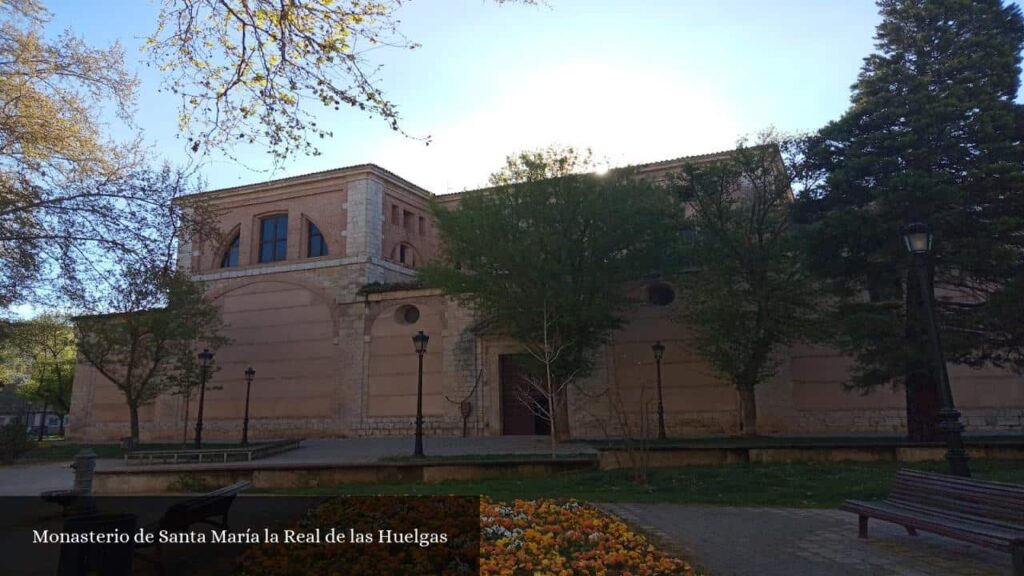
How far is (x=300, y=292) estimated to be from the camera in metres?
27.1

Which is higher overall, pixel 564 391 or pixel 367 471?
pixel 564 391

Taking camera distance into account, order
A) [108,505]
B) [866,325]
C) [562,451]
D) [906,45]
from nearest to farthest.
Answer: [108,505], [866,325], [906,45], [562,451]

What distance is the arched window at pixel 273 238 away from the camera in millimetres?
28688

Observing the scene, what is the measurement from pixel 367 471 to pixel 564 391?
9866 millimetres

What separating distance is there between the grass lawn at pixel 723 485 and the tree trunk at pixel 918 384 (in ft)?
7.76

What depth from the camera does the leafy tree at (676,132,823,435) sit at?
56.1 ft

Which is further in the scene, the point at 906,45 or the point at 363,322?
the point at 363,322

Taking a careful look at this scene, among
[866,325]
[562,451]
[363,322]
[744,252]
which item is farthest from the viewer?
[363,322]

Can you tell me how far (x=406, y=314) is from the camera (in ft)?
83.7

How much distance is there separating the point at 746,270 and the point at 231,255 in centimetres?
2286

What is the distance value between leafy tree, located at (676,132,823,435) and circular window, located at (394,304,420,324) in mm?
10710

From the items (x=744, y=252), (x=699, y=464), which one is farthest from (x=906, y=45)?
(x=699, y=464)

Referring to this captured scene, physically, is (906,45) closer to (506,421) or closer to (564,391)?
(564,391)

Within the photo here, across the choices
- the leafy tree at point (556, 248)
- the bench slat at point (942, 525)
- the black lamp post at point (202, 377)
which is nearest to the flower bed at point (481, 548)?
the bench slat at point (942, 525)
